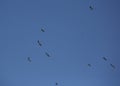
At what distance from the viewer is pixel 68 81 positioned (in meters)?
1.19

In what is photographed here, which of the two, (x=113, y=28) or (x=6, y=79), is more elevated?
(x=113, y=28)

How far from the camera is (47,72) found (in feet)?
3.92

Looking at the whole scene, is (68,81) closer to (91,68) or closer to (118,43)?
(91,68)

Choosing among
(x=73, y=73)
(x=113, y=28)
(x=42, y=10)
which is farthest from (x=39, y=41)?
(x=113, y=28)

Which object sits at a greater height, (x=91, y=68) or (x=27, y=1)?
(x=27, y=1)

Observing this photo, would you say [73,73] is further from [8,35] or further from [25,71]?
[8,35]

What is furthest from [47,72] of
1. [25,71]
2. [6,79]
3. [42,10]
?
[42,10]

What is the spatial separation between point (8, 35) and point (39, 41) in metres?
0.21

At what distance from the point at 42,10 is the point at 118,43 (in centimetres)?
56

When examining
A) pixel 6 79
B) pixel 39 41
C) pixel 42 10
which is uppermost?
pixel 42 10

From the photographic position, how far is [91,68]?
119cm

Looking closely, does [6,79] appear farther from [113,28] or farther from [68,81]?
[113,28]

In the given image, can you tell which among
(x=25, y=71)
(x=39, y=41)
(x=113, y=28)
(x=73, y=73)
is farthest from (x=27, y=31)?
(x=113, y=28)

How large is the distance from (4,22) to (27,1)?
211 millimetres
